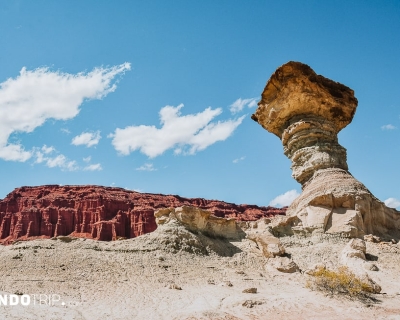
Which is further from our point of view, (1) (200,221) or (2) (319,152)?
(2) (319,152)

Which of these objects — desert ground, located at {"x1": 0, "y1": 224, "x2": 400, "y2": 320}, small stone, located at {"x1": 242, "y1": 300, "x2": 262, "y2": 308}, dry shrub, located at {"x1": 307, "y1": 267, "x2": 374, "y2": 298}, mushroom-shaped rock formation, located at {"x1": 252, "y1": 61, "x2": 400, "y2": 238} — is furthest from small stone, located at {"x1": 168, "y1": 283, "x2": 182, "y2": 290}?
mushroom-shaped rock formation, located at {"x1": 252, "y1": 61, "x2": 400, "y2": 238}

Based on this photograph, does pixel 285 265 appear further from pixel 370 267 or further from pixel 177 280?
pixel 177 280

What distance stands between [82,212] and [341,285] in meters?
89.2

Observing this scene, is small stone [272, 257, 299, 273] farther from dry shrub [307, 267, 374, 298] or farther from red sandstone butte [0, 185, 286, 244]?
red sandstone butte [0, 185, 286, 244]

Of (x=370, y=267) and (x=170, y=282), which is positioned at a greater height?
(x=370, y=267)

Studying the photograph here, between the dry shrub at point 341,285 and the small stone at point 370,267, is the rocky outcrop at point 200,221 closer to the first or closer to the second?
the small stone at point 370,267

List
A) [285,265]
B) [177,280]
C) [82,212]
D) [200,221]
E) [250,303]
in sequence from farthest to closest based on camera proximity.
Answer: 1. [82,212]
2. [200,221]
3. [285,265]
4. [177,280]
5. [250,303]

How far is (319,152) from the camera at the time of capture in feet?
93.5

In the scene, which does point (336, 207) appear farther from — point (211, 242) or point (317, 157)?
point (211, 242)

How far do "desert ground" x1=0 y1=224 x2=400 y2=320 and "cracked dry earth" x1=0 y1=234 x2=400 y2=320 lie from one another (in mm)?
34

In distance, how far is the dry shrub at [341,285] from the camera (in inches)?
569

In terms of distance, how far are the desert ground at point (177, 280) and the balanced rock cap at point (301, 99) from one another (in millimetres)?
11837

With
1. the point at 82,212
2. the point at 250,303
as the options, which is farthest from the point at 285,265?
the point at 82,212

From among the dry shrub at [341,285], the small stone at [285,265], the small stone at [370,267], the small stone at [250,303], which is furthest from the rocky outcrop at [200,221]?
the small stone at [250,303]
